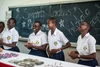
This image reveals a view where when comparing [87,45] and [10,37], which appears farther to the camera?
[10,37]

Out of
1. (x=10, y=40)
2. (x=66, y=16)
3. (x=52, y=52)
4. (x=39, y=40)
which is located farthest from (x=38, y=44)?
(x=66, y=16)

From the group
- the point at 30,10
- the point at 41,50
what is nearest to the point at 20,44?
the point at 30,10

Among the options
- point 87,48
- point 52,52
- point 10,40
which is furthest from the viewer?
point 10,40

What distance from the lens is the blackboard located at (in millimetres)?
2951

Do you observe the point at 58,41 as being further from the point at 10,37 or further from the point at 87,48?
the point at 10,37

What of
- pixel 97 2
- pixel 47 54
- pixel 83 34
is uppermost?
pixel 97 2

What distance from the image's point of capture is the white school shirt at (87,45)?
2334 millimetres

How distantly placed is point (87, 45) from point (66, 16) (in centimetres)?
113

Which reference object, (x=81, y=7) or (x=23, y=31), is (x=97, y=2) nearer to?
(x=81, y=7)

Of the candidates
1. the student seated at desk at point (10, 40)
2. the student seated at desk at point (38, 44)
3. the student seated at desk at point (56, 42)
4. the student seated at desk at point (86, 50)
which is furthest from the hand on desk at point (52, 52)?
the student seated at desk at point (10, 40)

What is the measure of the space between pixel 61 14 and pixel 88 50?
1.28m

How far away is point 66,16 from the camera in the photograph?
11.0ft

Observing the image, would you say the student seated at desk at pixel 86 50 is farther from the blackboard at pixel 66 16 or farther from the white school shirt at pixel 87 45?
the blackboard at pixel 66 16

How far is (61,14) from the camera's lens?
341 centimetres
